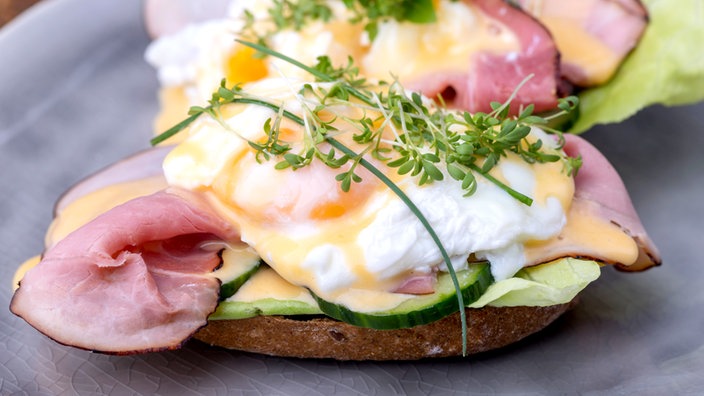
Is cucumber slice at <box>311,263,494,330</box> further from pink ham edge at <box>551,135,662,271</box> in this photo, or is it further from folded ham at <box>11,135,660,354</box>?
pink ham edge at <box>551,135,662,271</box>

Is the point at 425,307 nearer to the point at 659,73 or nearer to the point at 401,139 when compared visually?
the point at 401,139

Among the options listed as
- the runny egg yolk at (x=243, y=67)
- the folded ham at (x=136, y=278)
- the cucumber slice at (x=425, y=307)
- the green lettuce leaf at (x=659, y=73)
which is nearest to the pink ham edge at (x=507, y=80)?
the green lettuce leaf at (x=659, y=73)

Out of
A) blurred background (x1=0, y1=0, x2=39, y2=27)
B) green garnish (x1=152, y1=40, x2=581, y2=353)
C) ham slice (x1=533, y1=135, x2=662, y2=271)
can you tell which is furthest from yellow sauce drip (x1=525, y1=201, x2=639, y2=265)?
blurred background (x1=0, y1=0, x2=39, y2=27)

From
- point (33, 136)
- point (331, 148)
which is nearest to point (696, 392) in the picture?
point (331, 148)

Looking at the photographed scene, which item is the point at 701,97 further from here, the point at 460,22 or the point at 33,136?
the point at 33,136

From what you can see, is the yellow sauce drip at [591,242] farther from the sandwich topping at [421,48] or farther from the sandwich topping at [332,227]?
the sandwich topping at [421,48]

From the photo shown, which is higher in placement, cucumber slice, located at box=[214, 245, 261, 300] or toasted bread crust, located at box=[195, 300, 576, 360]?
cucumber slice, located at box=[214, 245, 261, 300]
